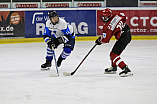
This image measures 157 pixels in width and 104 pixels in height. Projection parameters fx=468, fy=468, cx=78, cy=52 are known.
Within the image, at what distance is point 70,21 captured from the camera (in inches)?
535

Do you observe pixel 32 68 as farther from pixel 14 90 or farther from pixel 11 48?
pixel 11 48

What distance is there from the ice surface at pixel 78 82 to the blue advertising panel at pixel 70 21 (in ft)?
9.80

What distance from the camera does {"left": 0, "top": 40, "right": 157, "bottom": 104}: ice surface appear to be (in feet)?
16.5

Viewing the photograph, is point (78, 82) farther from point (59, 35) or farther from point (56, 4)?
point (56, 4)

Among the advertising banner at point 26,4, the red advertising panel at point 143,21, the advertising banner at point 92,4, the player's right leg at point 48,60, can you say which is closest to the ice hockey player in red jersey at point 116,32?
the player's right leg at point 48,60

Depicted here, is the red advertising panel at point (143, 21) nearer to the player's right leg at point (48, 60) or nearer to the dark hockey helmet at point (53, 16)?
the player's right leg at point (48, 60)

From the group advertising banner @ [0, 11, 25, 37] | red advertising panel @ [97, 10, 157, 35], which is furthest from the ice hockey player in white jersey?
red advertising panel @ [97, 10, 157, 35]

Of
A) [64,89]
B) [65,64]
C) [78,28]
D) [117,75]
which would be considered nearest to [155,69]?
[117,75]

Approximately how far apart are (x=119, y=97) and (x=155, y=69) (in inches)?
104

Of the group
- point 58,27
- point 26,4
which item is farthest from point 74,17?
point 58,27

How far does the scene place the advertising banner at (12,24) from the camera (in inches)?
509

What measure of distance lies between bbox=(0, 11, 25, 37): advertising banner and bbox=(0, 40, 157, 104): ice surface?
2.64m

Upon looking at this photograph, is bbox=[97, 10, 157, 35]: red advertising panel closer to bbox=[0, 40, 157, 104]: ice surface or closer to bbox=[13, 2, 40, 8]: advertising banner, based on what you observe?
bbox=[13, 2, 40, 8]: advertising banner

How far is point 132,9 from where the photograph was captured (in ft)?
45.7
